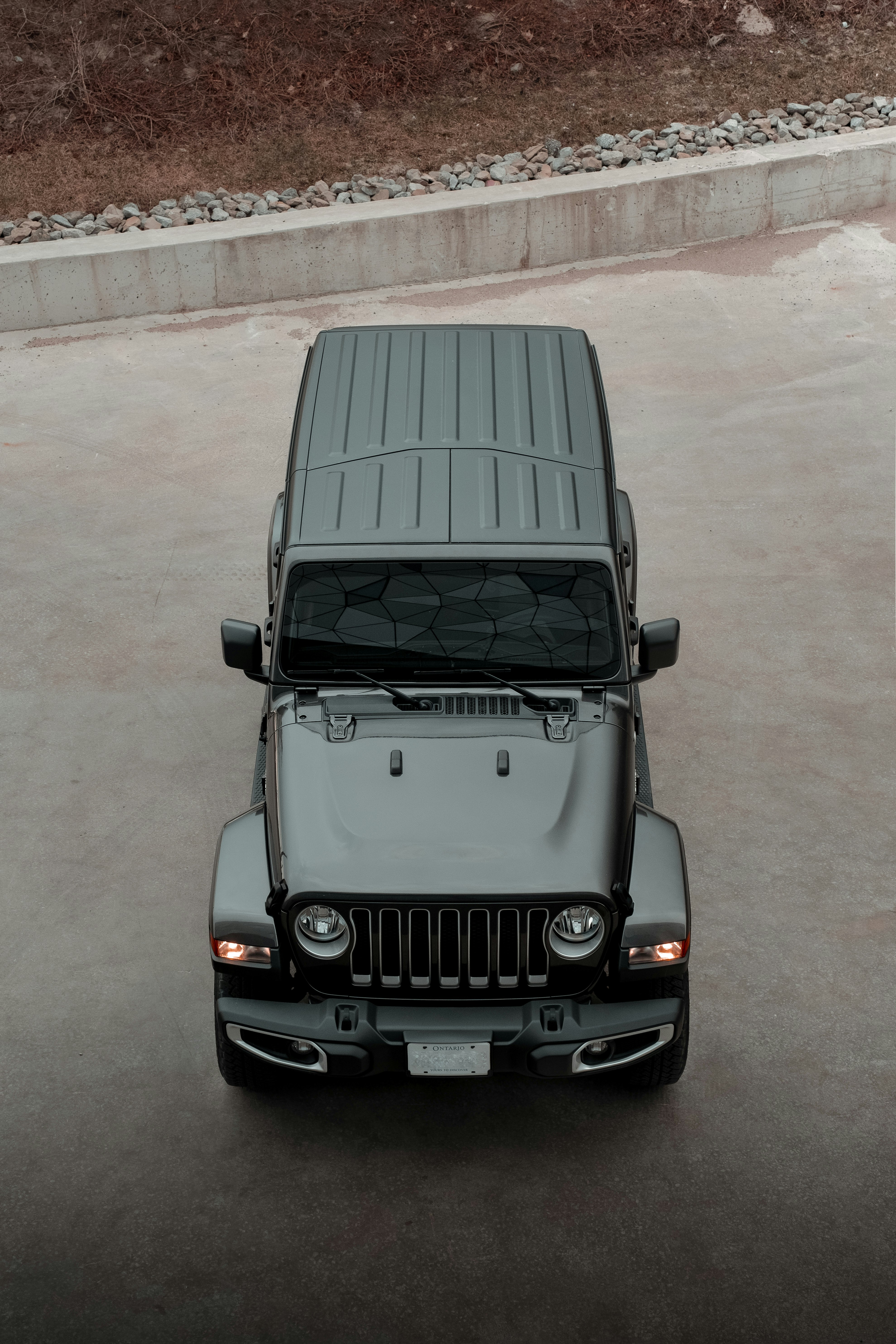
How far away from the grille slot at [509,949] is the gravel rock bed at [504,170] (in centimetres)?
1082

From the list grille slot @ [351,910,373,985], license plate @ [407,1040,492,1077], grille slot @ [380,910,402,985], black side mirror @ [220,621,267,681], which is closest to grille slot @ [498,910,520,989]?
license plate @ [407,1040,492,1077]

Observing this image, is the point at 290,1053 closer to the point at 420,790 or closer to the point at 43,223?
the point at 420,790

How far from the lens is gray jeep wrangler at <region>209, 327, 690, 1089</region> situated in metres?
4.58

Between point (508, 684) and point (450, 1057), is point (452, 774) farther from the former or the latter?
point (450, 1057)

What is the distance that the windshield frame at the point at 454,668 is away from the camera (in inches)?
209

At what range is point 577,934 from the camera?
4629 mm

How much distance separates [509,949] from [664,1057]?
919mm

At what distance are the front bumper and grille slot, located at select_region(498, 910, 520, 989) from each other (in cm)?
12

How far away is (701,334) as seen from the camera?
12.0 metres

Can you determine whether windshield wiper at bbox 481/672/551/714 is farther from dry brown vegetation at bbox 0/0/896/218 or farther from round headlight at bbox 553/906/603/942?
dry brown vegetation at bbox 0/0/896/218

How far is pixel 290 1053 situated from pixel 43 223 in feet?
37.5

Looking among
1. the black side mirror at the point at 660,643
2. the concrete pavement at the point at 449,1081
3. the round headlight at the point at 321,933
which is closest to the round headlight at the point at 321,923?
the round headlight at the point at 321,933

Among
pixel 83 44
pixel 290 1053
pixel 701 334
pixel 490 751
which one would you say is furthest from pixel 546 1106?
pixel 83 44

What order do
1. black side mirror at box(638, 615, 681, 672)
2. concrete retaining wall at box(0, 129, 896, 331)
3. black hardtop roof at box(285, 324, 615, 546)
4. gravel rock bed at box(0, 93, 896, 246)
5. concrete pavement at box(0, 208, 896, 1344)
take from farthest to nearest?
1. gravel rock bed at box(0, 93, 896, 246)
2. concrete retaining wall at box(0, 129, 896, 331)
3. black hardtop roof at box(285, 324, 615, 546)
4. black side mirror at box(638, 615, 681, 672)
5. concrete pavement at box(0, 208, 896, 1344)
